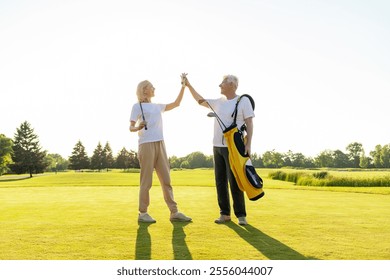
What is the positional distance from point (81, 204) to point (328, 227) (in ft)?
18.2

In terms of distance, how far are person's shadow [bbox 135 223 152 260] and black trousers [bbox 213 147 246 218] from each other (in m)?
1.45

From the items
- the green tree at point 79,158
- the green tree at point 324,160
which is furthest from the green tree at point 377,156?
the green tree at point 79,158

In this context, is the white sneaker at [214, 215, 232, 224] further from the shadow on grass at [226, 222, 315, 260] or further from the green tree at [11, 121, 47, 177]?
the green tree at [11, 121, 47, 177]

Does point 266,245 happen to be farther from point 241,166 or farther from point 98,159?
point 98,159

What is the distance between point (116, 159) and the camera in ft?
291

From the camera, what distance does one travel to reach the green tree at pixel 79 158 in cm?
8631

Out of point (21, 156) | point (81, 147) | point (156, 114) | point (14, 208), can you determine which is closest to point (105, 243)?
point (156, 114)

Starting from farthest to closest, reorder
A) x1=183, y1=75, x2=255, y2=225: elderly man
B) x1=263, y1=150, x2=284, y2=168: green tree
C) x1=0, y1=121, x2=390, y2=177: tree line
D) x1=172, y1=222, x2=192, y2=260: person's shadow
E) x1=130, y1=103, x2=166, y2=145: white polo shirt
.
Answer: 1. x1=263, y1=150, x2=284, y2=168: green tree
2. x1=0, y1=121, x2=390, y2=177: tree line
3. x1=130, y1=103, x2=166, y2=145: white polo shirt
4. x1=183, y1=75, x2=255, y2=225: elderly man
5. x1=172, y1=222, x2=192, y2=260: person's shadow

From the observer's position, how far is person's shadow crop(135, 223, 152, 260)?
4138 millimetres

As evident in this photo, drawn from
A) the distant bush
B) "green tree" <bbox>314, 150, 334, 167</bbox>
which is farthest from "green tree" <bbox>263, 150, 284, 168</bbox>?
the distant bush

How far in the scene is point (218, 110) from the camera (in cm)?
677

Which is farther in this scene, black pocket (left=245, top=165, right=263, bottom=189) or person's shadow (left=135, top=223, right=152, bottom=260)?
black pocket (left=245, top=165, right=263, bottom=189)

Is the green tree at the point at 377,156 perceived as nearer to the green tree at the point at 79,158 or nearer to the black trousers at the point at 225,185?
the green tree at the point at 79,158
